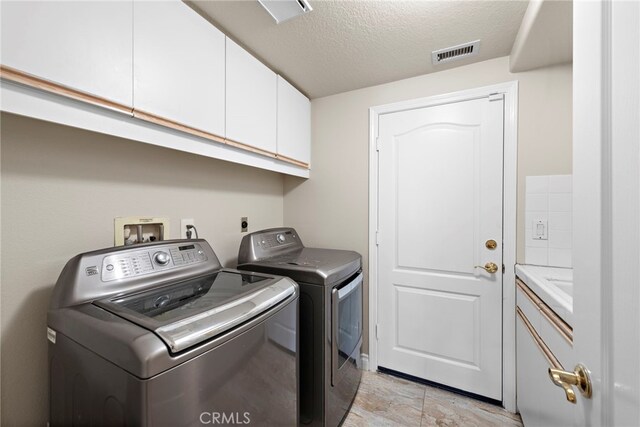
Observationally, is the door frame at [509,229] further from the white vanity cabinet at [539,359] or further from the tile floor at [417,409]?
the tile floor at [417,409]

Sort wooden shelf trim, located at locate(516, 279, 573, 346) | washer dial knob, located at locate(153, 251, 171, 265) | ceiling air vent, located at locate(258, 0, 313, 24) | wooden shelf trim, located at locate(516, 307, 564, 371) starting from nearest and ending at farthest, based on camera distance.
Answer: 1. wooden shelf trim, located at locate(516, 279, 573, 346)
2. wooden shelf trim, located at locate(516, 307, 564, 371)
3. washer dial knob, located at locate(153, 251, 171, 265)
4. ceiling air vent, located at locate(258, 0, 313, 24)

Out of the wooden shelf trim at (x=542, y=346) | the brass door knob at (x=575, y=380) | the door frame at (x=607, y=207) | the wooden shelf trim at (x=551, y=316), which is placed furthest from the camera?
the wooden shelf trim at (x=542, y=346)

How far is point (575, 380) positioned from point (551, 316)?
65 cm

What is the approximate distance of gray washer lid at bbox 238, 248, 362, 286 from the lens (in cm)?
141

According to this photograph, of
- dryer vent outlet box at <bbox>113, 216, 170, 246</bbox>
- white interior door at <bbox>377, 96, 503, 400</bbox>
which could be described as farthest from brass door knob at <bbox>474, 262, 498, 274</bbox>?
dryer vent outlet box at <bbox>113, 216, 170, 246</bbox>

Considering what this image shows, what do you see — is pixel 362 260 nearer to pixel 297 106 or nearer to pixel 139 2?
pixel 297 106

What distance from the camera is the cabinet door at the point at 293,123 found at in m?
1.87

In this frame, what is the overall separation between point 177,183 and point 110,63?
2.29 ft

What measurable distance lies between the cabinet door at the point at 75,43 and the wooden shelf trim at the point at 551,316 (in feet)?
5.77

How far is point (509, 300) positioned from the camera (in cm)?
169

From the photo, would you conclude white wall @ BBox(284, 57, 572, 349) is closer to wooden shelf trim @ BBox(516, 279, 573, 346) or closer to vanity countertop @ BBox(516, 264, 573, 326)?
vanity countertop @ BBox(516, 264, 573, 326)

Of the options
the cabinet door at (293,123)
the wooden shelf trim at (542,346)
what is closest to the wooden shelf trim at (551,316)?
the wooden shelf trim at (542,346)

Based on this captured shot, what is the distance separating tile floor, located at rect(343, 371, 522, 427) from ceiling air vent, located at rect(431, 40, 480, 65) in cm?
232

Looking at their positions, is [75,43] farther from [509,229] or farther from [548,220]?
[548,220]
